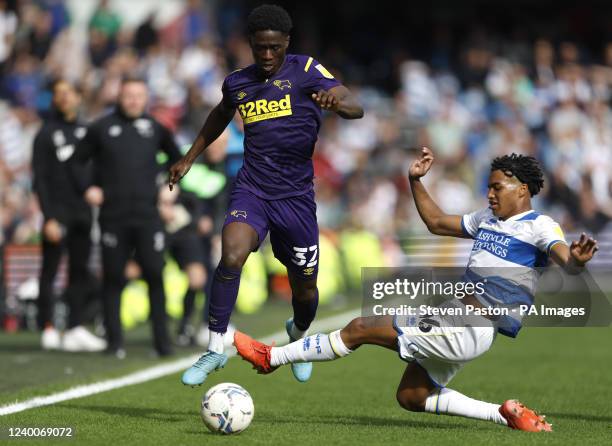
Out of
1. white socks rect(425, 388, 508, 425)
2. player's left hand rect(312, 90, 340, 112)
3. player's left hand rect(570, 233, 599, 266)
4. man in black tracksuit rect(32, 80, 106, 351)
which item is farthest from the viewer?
man in black tracksuit rect(32, 80, 106, 351)

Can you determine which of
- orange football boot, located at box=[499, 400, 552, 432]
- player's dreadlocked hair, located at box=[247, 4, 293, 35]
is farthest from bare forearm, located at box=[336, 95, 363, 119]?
orange football boot, located at box=[499, 400, 552, 432]

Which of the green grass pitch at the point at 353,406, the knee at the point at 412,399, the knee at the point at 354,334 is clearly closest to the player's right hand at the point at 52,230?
the green grass pitch at the point at 353,406

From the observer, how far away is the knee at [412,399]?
7.58 m

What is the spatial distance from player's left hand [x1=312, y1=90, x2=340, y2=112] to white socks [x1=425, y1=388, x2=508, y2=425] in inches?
72.3

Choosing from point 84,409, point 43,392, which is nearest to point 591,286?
point 84,409

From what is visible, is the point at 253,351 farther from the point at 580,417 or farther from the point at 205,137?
the point at 580,417

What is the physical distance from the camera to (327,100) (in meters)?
7.82

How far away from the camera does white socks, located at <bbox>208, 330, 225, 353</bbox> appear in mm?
8141

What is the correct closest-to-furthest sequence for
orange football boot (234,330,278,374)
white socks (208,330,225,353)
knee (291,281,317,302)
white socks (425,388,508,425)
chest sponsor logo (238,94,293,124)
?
white socks (425,388,508,425) → orange football boot (234,330,278,374) → white socks (208,330,225,353) → chest sponsor logo (238,94,293,124) → knee (291,281,317,302)

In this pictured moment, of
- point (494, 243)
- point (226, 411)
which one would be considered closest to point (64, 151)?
point (226, 411)

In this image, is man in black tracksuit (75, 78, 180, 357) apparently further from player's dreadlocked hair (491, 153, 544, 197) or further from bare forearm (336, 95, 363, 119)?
player's dreadlocked hair (491, 153, 544, 197)

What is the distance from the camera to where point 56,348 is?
500 inches

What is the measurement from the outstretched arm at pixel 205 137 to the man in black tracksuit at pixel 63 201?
4140 mm

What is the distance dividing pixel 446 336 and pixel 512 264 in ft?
1.80
